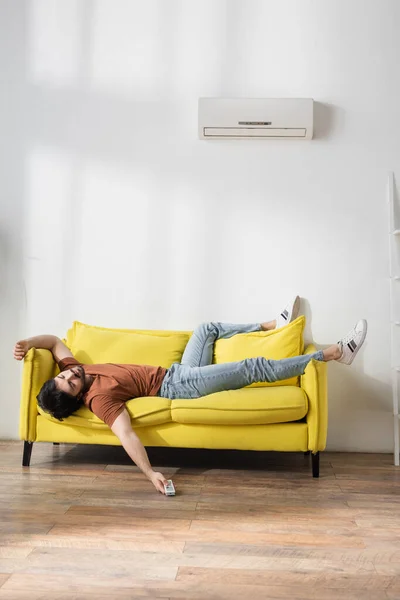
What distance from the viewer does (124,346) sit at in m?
3.75

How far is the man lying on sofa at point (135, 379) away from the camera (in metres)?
3.13

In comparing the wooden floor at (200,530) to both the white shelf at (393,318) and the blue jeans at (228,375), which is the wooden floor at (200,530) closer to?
the white shelf at (393,318)

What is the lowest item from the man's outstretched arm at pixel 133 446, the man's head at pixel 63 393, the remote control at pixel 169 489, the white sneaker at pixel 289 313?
the remote control at pixel 169 489

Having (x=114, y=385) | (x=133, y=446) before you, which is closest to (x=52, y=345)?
(x=114, y=385)

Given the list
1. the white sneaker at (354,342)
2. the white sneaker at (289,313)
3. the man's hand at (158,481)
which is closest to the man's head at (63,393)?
the man's hand at (158,481)

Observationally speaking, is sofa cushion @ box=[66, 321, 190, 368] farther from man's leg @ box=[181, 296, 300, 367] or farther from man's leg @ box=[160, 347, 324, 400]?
man's leg @ box=[160, 347, 324, 400]

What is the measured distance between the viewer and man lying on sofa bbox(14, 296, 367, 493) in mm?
3129

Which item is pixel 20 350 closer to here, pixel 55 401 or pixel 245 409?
pixel 55 401

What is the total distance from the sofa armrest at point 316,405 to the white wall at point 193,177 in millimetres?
814

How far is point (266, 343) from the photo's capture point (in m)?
3.62

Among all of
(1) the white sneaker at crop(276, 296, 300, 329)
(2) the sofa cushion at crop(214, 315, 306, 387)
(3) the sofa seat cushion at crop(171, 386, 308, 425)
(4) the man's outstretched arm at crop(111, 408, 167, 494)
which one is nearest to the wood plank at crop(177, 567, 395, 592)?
(4) the man's outstretched arm at crop(111, 408, 167, 494)

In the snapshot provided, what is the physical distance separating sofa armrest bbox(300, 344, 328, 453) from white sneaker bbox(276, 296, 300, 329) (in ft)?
2.04

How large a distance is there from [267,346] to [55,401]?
1.28 metres

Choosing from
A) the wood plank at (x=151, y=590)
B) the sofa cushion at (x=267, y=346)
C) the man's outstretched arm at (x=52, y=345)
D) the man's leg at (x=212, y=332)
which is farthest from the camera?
the man's leg at (x=212, y=332)
